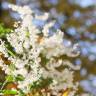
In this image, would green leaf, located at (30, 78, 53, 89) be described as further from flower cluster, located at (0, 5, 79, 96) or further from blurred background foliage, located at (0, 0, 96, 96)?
blurred background foliage, located at (0, 0, 96, 96)

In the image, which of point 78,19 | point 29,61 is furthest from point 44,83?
point 78,19

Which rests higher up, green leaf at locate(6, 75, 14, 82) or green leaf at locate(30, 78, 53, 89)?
green leaf at locate(30, 78, 53, 89)

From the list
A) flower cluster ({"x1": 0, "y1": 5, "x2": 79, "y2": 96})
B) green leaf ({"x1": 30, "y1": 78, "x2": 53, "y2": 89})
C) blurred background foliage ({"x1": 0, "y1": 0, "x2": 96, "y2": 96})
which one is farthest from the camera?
blurred background foliage ({"x1": 0, "y1": 0, "x2": 96, "y2": 96})

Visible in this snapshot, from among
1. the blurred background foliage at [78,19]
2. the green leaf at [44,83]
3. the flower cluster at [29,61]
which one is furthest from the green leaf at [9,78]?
the blurred background foliage at [78,19]

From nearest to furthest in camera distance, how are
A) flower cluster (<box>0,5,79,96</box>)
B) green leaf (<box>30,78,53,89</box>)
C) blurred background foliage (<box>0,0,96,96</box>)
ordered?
flower cluster (<box>0,5,79,96</box>) → green leaf (<box>30,78,53,89</box>) → blurred background foliage (<box>0,0,96,96</box>)

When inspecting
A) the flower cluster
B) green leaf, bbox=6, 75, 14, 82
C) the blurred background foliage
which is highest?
the blurred background foliage

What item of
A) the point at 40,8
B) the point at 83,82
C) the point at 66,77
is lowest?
the point at 66,77

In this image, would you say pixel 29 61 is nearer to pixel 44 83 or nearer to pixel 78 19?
pixel 44 83

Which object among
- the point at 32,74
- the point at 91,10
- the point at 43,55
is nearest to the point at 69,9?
the point at 91,10

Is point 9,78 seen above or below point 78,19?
below

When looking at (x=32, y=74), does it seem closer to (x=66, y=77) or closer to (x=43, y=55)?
(x=66, y=77)

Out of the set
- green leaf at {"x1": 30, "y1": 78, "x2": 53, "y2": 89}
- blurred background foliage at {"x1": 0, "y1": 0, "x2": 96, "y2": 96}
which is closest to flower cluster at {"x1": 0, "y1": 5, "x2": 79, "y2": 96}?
green leaf at {"x1": 30, "y1": 78, "x2": 53, "y2": 89}
